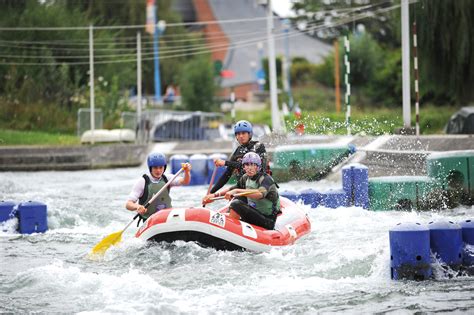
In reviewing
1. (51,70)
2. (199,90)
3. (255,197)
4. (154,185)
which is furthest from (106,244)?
(199,90)

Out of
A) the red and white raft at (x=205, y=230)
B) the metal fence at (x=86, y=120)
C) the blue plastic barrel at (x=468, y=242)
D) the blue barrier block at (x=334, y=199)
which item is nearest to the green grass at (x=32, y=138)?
the metal fence at (x=86, y=120)

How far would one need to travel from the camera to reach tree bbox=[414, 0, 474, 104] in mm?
22625

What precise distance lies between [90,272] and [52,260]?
1.15 meters

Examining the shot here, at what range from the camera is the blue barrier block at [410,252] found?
9.30 metres

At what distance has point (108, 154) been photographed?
24.7 metres

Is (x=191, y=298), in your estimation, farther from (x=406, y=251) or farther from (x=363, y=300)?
(x=406, y=251)

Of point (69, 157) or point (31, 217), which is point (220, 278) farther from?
point (69, 157)

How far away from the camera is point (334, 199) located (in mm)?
14711

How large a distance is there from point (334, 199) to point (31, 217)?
14.6 ft

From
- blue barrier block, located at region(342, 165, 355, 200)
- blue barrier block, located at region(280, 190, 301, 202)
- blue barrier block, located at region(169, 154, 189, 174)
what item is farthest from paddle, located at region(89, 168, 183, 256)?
blue barrier block, located at region(169, 154, 189, 174)

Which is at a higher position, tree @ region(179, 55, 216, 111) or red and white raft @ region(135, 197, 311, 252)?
tree @ region(179, 55, 216, 111)

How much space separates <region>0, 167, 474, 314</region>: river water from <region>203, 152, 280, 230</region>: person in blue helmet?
48 cm

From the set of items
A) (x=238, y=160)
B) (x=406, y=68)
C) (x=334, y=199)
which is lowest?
(x=334, y=199)

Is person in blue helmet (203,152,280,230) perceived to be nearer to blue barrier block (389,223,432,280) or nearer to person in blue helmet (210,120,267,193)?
person in blue helmet (210,120,267,193)
